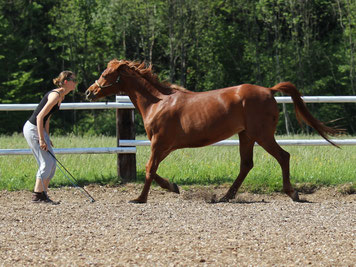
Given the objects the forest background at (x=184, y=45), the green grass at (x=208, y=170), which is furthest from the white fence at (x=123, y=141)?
the forest background at (x=184, y=45)

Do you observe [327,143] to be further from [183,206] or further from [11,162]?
[11,162]

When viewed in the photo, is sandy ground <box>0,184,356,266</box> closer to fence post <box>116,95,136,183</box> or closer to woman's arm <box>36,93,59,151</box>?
woman's arm <box>36,93,59,151</box>

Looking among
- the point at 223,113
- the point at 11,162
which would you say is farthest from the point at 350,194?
the point at 11,162

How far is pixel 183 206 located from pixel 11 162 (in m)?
4.55

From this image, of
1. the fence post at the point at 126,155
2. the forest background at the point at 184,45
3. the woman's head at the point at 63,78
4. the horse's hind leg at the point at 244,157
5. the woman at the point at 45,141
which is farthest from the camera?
the forest background at the point at 184,45

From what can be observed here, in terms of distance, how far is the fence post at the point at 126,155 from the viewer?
9.14m

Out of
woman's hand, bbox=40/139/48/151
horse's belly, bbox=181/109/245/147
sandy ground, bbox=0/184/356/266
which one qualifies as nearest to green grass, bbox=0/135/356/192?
sandy ground, bbox=0/184/356/266

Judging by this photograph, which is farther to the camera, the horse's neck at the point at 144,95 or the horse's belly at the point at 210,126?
the horse's neck at the point at 144,95

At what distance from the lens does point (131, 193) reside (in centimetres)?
862

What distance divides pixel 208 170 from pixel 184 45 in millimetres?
25577

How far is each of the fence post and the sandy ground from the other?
117 cm

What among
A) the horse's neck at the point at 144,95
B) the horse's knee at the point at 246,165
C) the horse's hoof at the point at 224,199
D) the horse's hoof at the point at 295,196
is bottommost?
the horse's hoof at the point at 224,199

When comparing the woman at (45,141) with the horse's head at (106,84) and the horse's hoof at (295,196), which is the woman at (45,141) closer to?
the horse's head at (106,84)

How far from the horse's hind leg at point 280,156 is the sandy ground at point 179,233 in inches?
5.7
